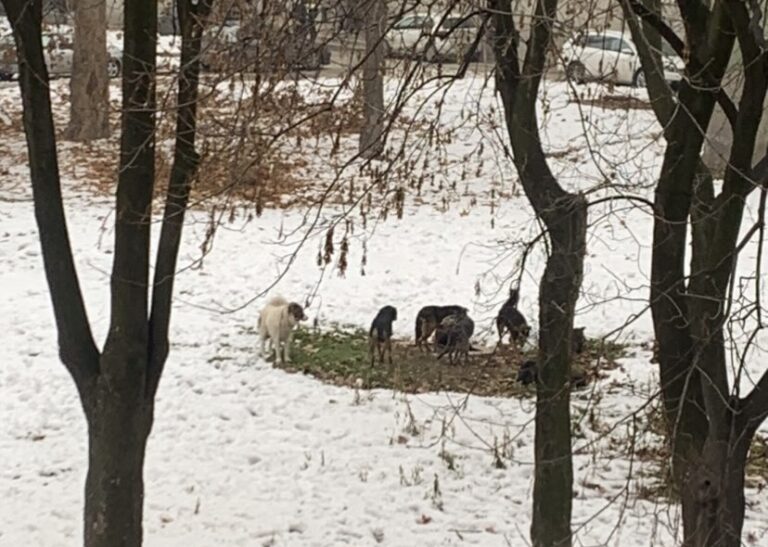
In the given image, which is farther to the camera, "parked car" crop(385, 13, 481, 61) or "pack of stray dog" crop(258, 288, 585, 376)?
"pack of stray dog" crop(258, 288, 585, 376)

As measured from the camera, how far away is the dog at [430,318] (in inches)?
392

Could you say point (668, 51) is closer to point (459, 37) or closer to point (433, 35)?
point (459, 37)

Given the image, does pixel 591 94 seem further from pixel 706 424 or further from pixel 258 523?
pixel 258 523

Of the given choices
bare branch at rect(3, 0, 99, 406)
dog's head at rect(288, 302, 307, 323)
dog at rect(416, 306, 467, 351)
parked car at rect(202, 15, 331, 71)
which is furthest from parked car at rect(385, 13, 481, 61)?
dog's head at rect(288, 302, 307, 323)

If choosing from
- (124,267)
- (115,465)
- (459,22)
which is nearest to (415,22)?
(459,22)

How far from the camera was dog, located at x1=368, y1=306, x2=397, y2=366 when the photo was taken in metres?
9.82

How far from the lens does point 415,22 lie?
5.29 meters

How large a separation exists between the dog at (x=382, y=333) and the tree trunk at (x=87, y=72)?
971cm

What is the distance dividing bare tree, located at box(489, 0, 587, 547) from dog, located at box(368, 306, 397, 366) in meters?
4.57

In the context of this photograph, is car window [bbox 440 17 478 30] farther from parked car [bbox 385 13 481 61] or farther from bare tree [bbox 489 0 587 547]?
bare tree [bbox 489 0 587 547]

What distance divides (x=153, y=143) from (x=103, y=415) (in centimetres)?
125

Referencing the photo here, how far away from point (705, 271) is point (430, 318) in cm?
584

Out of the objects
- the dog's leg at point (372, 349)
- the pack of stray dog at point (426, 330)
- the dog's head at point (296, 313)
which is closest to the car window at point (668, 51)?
the pack of stray dog at point (426, 330)

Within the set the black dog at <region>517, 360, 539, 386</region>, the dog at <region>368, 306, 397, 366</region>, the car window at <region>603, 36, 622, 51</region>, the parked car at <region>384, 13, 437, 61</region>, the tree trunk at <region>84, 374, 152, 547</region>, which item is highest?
the car window at <region>603, 36, 622, 51</region>
